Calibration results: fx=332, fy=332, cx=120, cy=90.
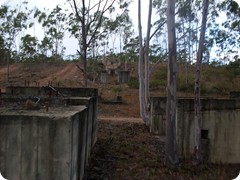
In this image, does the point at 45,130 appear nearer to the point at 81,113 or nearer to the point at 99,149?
the point at 81,113

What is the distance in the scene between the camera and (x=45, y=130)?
5.18 meters

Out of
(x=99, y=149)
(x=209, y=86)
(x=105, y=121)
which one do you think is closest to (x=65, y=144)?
Result: (x=99, y=149)

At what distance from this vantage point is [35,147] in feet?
17.1

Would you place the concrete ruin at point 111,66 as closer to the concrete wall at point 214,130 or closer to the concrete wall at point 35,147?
the concrete wall at point 214,130

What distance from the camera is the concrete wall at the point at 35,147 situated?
5156 mm

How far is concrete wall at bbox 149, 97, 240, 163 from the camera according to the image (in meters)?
9.54

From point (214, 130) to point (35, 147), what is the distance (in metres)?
5.98

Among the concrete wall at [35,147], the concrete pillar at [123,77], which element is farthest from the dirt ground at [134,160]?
the concrete pillar at [123,77]

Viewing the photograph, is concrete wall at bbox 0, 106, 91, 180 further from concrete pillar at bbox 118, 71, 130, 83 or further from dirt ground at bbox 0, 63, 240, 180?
concrete pillar at bbox 118, 71, 130, 83

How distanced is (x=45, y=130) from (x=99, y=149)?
504 cm

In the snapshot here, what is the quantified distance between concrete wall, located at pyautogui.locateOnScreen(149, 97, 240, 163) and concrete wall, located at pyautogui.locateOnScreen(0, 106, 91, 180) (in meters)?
5.11

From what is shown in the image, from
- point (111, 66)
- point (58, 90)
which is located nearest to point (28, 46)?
point (111, 66)

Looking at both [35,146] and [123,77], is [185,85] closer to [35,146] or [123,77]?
[123,77]

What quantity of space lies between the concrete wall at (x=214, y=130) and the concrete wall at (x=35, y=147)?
5113 mm
